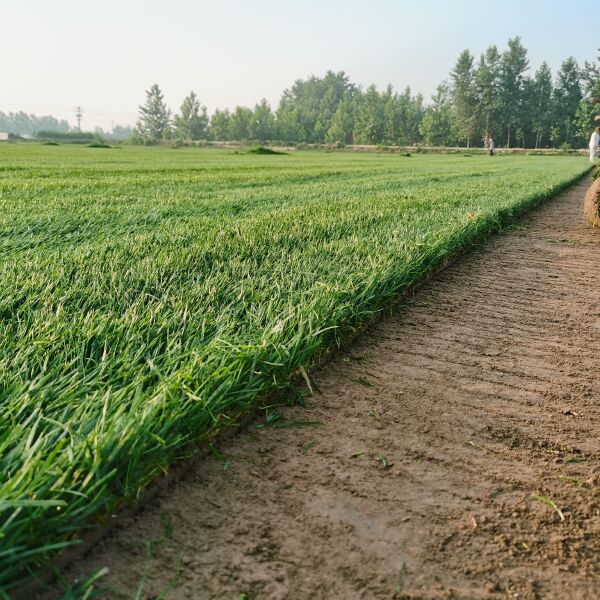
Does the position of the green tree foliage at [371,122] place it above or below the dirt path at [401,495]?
above

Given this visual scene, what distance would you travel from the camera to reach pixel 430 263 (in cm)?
339

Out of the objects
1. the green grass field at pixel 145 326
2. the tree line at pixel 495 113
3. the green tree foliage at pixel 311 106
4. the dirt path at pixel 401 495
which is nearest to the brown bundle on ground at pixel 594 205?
the green grass field at pixel 145 326

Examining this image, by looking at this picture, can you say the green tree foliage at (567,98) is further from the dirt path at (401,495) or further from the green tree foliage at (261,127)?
the dirt path at (401,495)

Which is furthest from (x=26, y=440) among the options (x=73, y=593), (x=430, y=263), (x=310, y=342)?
(x=430, y=263)

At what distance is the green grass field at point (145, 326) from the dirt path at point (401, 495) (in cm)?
12

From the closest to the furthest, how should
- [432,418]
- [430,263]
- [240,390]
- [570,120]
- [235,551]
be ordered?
[235,551]
[240,390]
[432,418]
[430,263]
[570,120]

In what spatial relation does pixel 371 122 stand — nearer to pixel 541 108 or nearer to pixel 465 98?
pixel 465 98

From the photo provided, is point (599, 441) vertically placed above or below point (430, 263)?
below

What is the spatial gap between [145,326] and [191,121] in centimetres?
10493

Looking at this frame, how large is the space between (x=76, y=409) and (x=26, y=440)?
177mm

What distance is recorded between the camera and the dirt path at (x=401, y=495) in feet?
3.49

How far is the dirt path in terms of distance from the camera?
1063 millimetres

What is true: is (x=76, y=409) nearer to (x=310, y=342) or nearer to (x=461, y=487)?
(x=310, y=342)

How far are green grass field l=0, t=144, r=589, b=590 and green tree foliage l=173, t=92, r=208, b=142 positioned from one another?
101 meters
